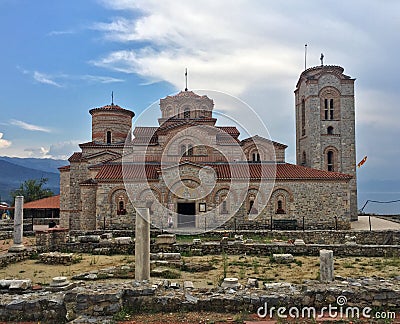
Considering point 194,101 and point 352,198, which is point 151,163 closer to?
point 194,101

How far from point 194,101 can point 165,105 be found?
2.22m

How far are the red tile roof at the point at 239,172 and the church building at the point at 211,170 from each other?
0.06 metres

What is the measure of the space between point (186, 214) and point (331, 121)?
39.6ft

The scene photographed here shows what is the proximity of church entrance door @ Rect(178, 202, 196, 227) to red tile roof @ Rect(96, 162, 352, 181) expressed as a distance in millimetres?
2229

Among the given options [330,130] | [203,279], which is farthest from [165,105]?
[203,279]

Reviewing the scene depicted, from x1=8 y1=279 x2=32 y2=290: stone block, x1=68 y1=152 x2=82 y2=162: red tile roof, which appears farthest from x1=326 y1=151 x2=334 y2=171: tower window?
x1=8 y1=279 x2=32 y2=290: stone block

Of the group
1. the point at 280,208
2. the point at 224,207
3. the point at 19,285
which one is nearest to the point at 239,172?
the point at 224,207

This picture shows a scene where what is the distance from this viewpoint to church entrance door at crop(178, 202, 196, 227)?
22562mm

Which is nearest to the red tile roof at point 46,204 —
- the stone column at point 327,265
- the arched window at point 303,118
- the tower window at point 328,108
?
the arched window at point 303,118

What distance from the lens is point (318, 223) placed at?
76.2 ft

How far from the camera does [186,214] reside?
23031mm

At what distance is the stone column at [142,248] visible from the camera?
895cm

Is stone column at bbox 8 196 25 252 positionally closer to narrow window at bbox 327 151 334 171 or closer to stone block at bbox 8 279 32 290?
stone block at bbox 8 279 32 290

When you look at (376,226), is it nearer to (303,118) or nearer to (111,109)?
(303,118)
